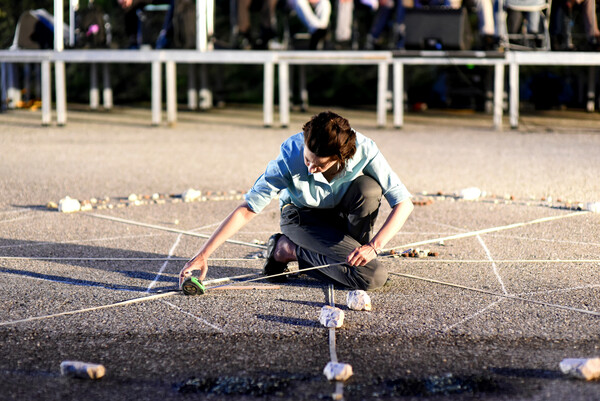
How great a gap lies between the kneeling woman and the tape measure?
3cm

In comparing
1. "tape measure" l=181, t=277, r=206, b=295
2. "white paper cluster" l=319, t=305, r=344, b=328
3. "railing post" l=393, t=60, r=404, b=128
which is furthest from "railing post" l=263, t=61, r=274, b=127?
"white paper cluster" l=319, t=305, r=344, b=328

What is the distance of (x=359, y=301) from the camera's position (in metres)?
4.07

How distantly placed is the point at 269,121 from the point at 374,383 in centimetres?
985

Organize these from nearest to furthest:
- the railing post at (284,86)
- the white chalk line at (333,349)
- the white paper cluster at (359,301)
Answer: the white chalk line at (333,349) < the white paper cluster at (359,301) < the railing post at (284,86)

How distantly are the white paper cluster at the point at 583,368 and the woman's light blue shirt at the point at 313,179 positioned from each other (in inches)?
52.8

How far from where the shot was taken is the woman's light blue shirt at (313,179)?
163 inches

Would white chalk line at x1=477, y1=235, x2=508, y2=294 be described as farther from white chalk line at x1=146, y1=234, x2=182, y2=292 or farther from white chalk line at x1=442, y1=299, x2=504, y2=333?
white chalk line at x1=146, y1=234, x2=182, y2=292

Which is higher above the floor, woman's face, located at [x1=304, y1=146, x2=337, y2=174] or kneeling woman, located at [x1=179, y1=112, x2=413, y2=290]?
woman's face, located at [x1=304, y1=146, x2=337, y2=174]

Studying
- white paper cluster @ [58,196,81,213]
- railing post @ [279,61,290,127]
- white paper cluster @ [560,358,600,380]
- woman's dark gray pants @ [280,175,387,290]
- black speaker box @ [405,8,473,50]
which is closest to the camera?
white paper cluster @ [560,358,600,380]

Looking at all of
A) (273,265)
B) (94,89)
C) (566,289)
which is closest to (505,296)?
(566,289)

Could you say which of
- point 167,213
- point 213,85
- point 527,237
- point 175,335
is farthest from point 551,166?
point 213,85

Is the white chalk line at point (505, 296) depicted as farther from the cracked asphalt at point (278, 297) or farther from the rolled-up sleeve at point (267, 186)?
the rolled-up sleeve at point (267, 186)

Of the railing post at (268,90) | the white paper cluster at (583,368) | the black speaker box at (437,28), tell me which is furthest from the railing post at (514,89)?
the white paper cluster at (583,368)

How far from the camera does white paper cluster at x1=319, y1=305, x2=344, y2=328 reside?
378 cm
